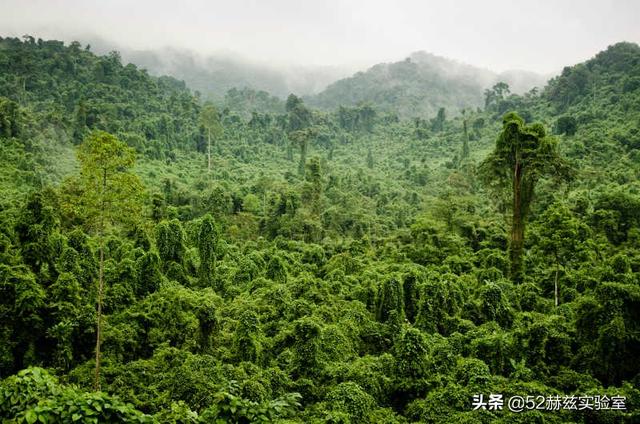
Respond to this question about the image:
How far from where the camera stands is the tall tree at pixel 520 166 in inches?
695

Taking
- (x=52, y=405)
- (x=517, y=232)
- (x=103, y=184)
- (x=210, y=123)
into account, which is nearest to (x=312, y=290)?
(x=103, y=184)

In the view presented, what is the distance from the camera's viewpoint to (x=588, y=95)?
53.3 meters

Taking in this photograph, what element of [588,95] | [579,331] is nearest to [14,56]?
[579,331]

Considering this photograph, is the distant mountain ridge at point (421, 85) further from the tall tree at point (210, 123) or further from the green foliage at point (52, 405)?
the green foliage at point (52, 405)

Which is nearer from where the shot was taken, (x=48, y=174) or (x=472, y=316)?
(x=472, y=316)

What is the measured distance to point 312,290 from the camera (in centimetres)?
1630

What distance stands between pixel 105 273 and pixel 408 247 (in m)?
15.2

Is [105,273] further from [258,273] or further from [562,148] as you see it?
[562,148]

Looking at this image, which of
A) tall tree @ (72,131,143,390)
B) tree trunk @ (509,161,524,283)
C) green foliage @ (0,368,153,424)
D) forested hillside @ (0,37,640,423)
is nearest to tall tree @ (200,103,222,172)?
forested hillside @ (0,37,640,423)

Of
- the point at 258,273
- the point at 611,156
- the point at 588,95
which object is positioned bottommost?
the point at 258,273

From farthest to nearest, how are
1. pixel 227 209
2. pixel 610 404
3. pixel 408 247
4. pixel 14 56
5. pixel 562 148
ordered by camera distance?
pixel 14 56 < pixel 562 148 < pixel 227 209 < pixel 408 247 < pixel 610 404

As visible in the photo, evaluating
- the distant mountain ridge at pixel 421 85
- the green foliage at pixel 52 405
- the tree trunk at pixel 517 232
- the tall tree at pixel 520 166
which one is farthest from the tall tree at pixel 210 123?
the distant mountain ridge at pixel 421 85

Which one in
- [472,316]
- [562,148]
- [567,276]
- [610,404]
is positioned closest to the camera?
[610,404]

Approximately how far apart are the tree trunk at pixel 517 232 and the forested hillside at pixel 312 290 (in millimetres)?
67
